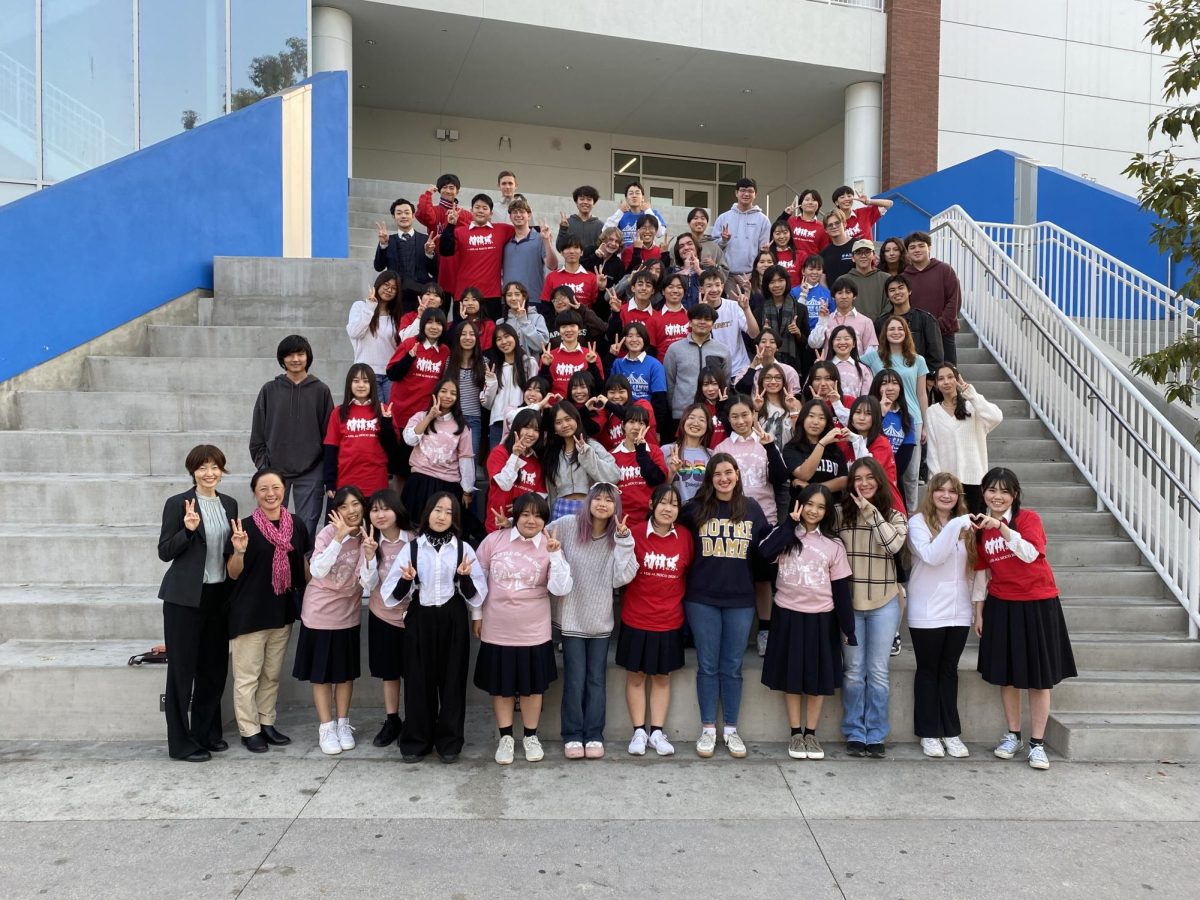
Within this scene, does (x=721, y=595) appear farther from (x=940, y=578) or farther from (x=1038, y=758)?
(x=1038, y=758)

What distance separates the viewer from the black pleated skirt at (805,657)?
16.7ft

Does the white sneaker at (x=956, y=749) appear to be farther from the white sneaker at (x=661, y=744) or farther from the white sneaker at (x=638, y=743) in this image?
the white sneaker at (x=638, y=743)

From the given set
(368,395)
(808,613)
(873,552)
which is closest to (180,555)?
(368,395)

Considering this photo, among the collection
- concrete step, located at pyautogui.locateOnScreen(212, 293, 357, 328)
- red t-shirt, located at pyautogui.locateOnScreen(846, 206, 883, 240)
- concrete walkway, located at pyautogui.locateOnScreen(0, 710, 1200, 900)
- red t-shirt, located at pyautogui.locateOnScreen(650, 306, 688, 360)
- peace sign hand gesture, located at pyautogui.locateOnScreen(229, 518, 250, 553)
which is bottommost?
concrete walkway, located at pyautogui.locateOnScreen(0, 710, 1200, 900)

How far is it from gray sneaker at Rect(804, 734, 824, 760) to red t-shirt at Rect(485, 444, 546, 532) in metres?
2.25

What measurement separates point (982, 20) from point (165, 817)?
18933mm

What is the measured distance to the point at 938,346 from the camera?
7.11m

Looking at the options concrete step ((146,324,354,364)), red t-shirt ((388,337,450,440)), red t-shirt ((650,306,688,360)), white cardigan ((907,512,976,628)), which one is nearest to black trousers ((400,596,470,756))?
red t-shirt ((388,337,450,440))

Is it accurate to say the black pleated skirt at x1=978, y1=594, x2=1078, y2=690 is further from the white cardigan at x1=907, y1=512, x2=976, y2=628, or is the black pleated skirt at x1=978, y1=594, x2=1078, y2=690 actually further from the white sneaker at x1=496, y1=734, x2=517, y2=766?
the white sneaker at x1=496, y1=734, x2=517, y2=766

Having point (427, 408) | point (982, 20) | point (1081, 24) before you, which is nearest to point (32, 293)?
point (427, 408)

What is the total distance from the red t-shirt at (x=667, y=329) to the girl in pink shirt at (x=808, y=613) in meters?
2.18

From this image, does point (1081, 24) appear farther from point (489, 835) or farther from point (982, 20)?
point (489, 835)

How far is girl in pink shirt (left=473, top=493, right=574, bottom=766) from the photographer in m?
5.00

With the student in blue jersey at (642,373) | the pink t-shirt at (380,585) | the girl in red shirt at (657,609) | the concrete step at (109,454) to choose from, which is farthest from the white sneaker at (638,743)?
the concrete step at (109,454)
